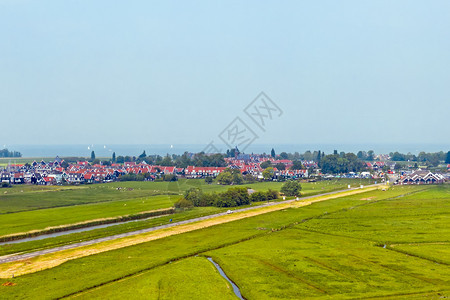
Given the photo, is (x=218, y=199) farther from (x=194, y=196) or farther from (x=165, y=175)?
(x=165, y=175)

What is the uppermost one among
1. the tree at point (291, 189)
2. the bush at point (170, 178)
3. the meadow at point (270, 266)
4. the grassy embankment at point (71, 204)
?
the bush at point (170, 178)

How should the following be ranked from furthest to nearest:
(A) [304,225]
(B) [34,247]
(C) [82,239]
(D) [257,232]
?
(A) [304,225] < (D) [257,232] < (C) [82,239] < (B) [34,247]

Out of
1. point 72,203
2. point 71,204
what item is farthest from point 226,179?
point 71,204

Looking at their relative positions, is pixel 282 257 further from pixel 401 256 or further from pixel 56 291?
pixel 56 291

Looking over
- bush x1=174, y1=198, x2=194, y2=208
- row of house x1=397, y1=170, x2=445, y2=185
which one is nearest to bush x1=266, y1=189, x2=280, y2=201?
bush x1=174, y1=198, x2=194, y2=208

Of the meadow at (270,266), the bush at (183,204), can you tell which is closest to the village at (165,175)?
the bush at (183,204)

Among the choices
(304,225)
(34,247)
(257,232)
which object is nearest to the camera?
(34,247)

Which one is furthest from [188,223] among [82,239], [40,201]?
[40,201]

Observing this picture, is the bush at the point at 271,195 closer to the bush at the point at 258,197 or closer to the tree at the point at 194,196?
the bush at the point at 258,197

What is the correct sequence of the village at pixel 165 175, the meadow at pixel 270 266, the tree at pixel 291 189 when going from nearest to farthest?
1. the meadow at pixel 270 266
2. the tree at pixel 291 189
3. the village at pixel 165 175
